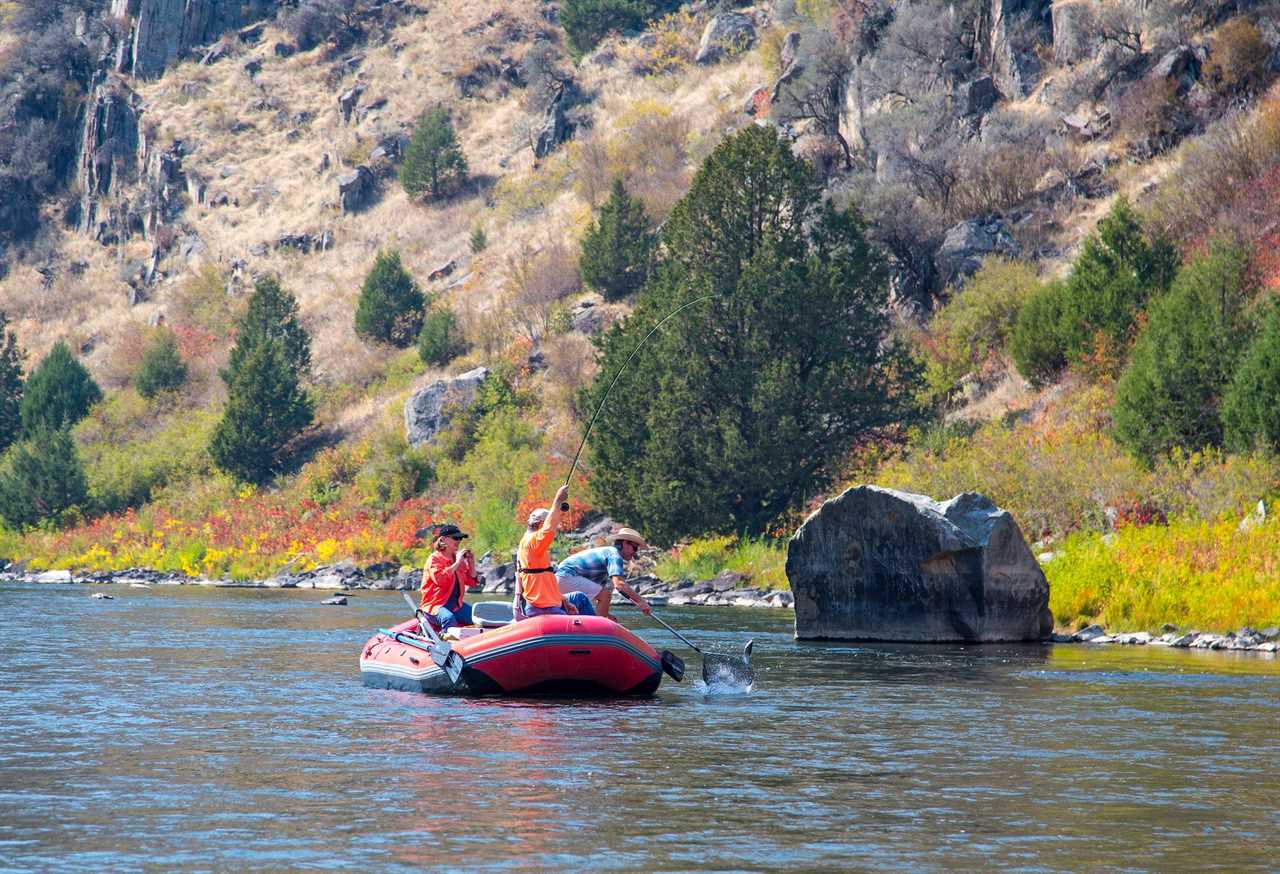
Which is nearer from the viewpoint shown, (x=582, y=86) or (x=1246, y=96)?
(x=1246, y=96)

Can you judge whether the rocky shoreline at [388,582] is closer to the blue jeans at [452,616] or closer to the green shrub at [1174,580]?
the green shrub at [1174,580]

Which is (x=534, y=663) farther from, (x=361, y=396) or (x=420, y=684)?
(x=361, y=396)

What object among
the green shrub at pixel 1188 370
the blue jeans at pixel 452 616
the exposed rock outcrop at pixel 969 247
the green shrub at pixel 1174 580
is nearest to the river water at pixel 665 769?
the blue jeans at pixel 452 616

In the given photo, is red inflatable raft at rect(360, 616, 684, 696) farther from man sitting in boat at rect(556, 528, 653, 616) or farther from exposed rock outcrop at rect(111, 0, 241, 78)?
exposed rock outcrop at rect(111, 0, 241, 78)

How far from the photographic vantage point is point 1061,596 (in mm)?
27359

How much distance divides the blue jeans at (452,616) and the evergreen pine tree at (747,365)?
65.2 ft

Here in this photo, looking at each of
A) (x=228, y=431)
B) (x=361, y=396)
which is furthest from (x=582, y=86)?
(x=228, y=431)

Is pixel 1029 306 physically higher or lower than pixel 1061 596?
higher

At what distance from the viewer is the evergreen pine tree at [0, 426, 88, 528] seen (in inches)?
2338

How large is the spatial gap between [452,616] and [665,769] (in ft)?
22.8

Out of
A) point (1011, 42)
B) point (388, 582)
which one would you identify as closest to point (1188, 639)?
point (388, 582)

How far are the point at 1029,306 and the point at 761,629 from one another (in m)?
18.3

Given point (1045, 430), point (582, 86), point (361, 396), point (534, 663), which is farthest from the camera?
point (582, 86)

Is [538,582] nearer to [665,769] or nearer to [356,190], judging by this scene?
[665,769]
